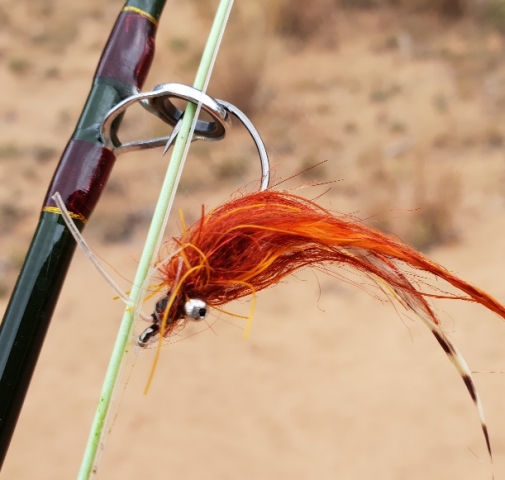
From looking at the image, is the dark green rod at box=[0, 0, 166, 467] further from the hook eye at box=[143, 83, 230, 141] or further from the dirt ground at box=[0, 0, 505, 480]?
the dirt ground at box=[0, 0, 505, 480]

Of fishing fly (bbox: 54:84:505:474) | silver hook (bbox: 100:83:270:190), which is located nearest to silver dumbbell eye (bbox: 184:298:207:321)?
fishing fly (bbox: 54:84:505:474)

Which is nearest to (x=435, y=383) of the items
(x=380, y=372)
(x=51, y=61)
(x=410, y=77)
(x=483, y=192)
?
(x=380, y=372)

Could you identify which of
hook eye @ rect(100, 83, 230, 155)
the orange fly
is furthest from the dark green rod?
the orange fly

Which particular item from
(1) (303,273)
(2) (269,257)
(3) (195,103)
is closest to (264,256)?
(2) (269,257)

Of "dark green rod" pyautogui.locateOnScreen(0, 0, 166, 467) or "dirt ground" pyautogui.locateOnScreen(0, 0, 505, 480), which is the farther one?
"dirt ground" pyautogui.locateOnScreen(0, 0, 505, 480)

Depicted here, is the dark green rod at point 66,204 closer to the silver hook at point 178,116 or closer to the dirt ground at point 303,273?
the silver hook at point 178,116

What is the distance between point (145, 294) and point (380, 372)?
2.13 metres

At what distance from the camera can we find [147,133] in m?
4.33

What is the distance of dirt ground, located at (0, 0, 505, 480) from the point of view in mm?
2227

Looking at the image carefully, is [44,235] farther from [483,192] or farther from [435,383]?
[483,192]

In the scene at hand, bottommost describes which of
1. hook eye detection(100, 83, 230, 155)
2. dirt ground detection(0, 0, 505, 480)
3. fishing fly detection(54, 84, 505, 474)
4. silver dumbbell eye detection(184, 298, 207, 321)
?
silver dumbbell eye detection(184, 298, 207, 321)

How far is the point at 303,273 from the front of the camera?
2.88 m

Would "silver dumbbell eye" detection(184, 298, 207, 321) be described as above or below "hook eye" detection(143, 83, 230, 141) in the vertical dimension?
below

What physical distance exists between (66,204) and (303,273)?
234 centimetres
